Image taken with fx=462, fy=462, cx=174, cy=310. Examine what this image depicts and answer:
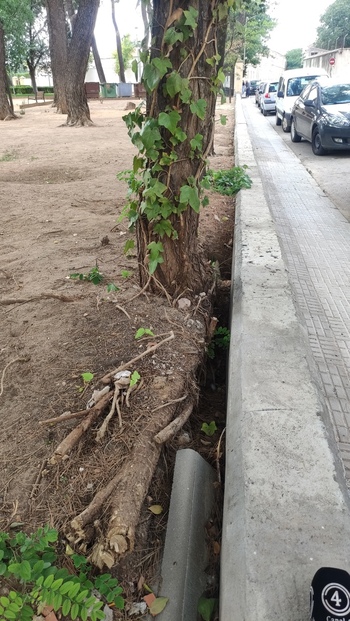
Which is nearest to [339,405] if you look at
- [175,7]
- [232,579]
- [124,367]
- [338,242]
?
[124,367]

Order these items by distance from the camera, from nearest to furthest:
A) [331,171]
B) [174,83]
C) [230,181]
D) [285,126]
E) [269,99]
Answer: [174,83]
[230,181]
[331,171]
[285,126]
[269,99]

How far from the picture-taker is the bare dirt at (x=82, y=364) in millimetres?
2105

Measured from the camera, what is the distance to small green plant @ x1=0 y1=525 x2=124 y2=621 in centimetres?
160

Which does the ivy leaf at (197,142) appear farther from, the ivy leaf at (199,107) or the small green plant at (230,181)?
the small green plant at (230,181)

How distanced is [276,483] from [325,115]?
11.5 metres

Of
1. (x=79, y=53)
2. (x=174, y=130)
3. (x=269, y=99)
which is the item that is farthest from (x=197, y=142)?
(x=269, y=99)

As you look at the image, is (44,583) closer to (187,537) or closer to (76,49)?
(187,537)

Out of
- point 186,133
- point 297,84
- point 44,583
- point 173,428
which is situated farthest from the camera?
point 297,84

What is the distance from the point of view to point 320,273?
4.95 m

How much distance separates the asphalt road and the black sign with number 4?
6201 millimetres

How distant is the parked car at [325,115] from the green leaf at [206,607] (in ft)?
37.4

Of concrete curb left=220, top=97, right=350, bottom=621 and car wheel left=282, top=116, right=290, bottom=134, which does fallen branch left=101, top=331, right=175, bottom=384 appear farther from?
car wheel left=282, top=116, right=290, bottom=134

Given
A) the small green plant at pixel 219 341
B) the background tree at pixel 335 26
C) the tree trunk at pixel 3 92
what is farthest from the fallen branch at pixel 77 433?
the background tree at pixel 335 26

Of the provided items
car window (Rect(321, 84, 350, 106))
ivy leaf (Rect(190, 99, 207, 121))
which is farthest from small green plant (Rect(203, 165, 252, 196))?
car window (Rect(321, 84, 350, 106))
